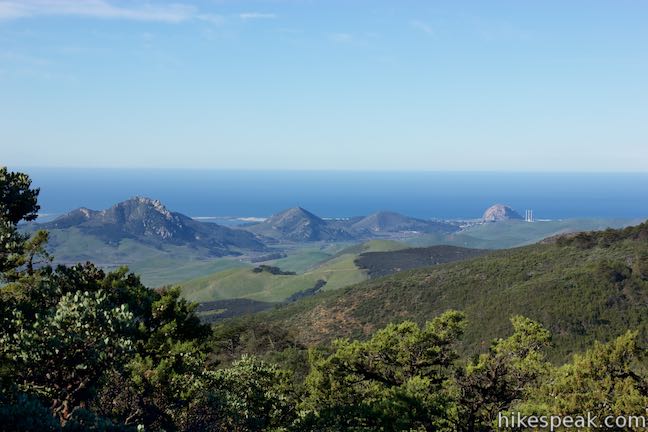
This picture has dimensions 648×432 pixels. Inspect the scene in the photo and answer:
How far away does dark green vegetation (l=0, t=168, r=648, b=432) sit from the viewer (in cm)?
1148

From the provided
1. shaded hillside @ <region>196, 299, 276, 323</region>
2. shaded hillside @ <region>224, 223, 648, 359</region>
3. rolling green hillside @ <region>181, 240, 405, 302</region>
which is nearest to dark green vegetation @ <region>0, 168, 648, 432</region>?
shaded hillside @ <region>224, 223, 648, 359</region>

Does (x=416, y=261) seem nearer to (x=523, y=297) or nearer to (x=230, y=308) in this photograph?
(x=230, y=308)

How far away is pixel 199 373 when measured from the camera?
2053 cm

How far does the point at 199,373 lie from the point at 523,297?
176 ft

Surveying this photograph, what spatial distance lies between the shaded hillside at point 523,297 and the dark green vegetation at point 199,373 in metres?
30.1

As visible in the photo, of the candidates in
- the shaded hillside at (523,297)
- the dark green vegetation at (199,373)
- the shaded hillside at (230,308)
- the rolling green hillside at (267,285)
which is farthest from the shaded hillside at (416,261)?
the dark green vegetation at (199,373)

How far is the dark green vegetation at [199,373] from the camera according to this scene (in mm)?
11477

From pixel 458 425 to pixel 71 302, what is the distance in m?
13.8

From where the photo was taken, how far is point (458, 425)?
1908cm

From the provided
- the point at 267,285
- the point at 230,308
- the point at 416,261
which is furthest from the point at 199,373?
the point at 416,261

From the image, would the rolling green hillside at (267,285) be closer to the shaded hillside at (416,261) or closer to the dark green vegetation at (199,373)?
the shaded hillside at (416,261)

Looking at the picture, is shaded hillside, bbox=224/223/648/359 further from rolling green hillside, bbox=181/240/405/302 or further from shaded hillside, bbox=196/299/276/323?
rolling green hillside, bbox=181/240/405/302

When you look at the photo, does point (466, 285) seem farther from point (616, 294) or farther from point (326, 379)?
point (326, 379)

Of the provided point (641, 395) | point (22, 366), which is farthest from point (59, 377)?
point (641, 395)
